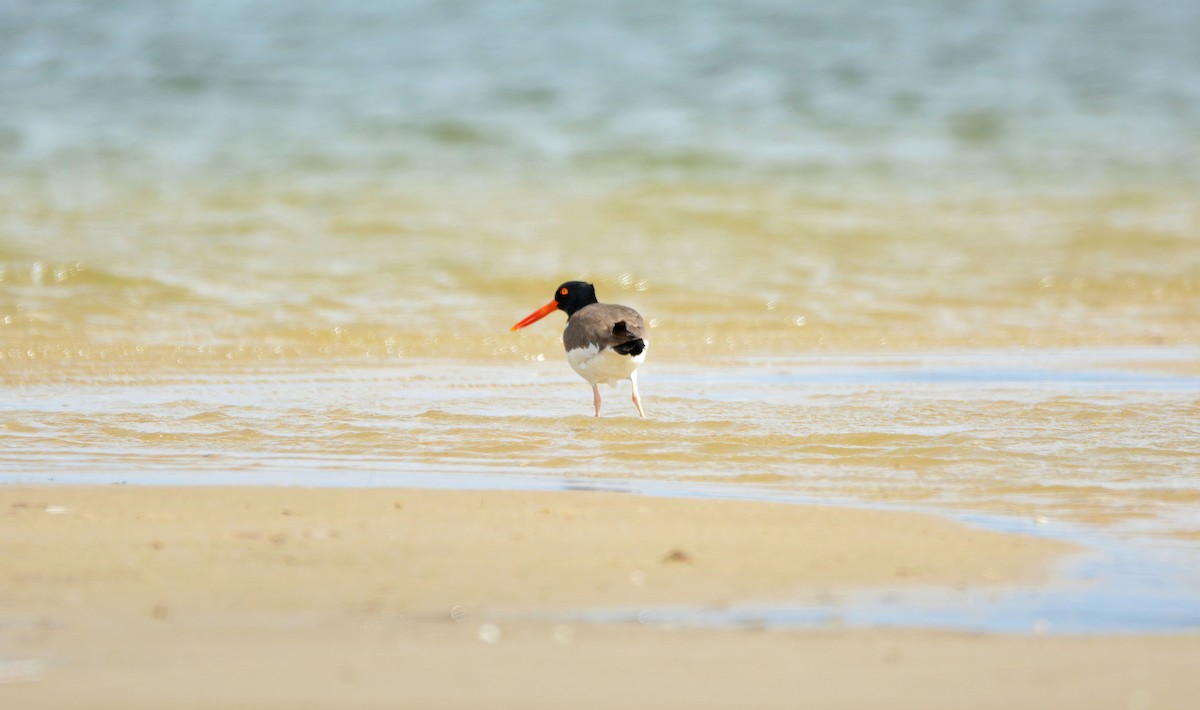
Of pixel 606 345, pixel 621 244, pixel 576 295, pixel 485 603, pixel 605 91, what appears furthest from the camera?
pixel 605 91

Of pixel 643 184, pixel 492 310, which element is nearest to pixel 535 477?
pixel 492 310

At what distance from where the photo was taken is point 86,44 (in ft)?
67.8

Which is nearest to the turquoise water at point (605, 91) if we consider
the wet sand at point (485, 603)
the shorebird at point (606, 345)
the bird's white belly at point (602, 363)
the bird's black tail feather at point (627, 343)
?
the shorebird at point (606, 345)

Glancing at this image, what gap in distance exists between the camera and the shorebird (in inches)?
272

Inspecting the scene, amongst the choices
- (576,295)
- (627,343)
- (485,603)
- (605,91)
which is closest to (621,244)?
(576,295)

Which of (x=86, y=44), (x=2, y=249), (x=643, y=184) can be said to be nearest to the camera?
(x=2, y=249)

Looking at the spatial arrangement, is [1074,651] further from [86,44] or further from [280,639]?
[86,44]

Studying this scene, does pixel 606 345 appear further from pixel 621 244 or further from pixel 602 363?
pixel 621 244

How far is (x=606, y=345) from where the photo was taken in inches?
272

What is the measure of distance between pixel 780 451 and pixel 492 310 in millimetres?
5370

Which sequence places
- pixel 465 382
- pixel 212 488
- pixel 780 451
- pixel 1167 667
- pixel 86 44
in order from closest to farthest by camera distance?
pixel 1167 667 → pixel 212 488 → pixel 780 451 → pixel 465 382 → pixel 86 44

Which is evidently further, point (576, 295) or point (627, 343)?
point (576, 295)

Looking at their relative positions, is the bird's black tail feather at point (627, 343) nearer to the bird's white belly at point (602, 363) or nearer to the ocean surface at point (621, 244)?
the bird's white belly at point (602, 363)

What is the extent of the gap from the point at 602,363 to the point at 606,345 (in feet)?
0.39
